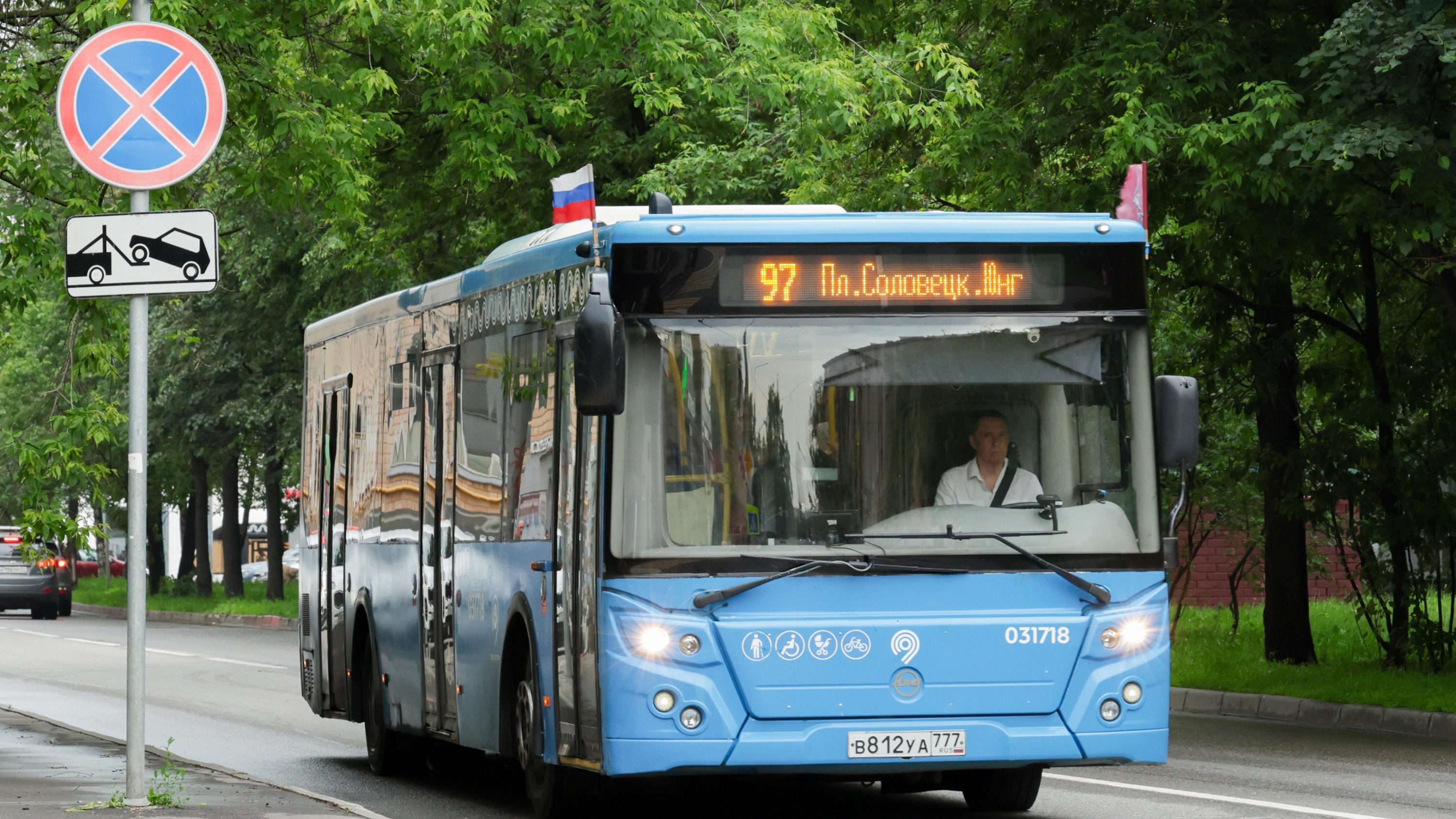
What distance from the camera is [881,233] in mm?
9250

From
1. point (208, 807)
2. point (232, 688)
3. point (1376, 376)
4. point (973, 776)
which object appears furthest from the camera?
point (232, 688)

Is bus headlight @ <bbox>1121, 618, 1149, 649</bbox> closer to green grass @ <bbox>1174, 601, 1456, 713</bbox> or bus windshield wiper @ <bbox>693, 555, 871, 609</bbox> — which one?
bus windshield wiper @ <bbox>693, 555, 871, 609</bbox>

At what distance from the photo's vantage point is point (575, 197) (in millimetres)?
10297

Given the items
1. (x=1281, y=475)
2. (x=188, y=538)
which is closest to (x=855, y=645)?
(x=1281, y=475)

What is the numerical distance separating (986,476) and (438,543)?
379cm

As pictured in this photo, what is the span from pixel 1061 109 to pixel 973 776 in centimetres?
768

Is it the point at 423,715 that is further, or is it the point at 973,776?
the point at 423,715

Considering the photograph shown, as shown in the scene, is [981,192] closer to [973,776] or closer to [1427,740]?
[1427,740]

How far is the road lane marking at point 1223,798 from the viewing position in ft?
34.6


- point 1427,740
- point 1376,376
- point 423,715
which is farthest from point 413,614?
point 1376,376

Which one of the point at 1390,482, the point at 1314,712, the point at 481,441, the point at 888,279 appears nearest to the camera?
the point at 888,279

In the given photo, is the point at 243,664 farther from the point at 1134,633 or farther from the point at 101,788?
the point at 1134,633

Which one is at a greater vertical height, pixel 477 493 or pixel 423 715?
pixel 477 493

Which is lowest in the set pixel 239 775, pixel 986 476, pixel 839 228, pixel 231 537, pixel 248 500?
pixel 239 775
